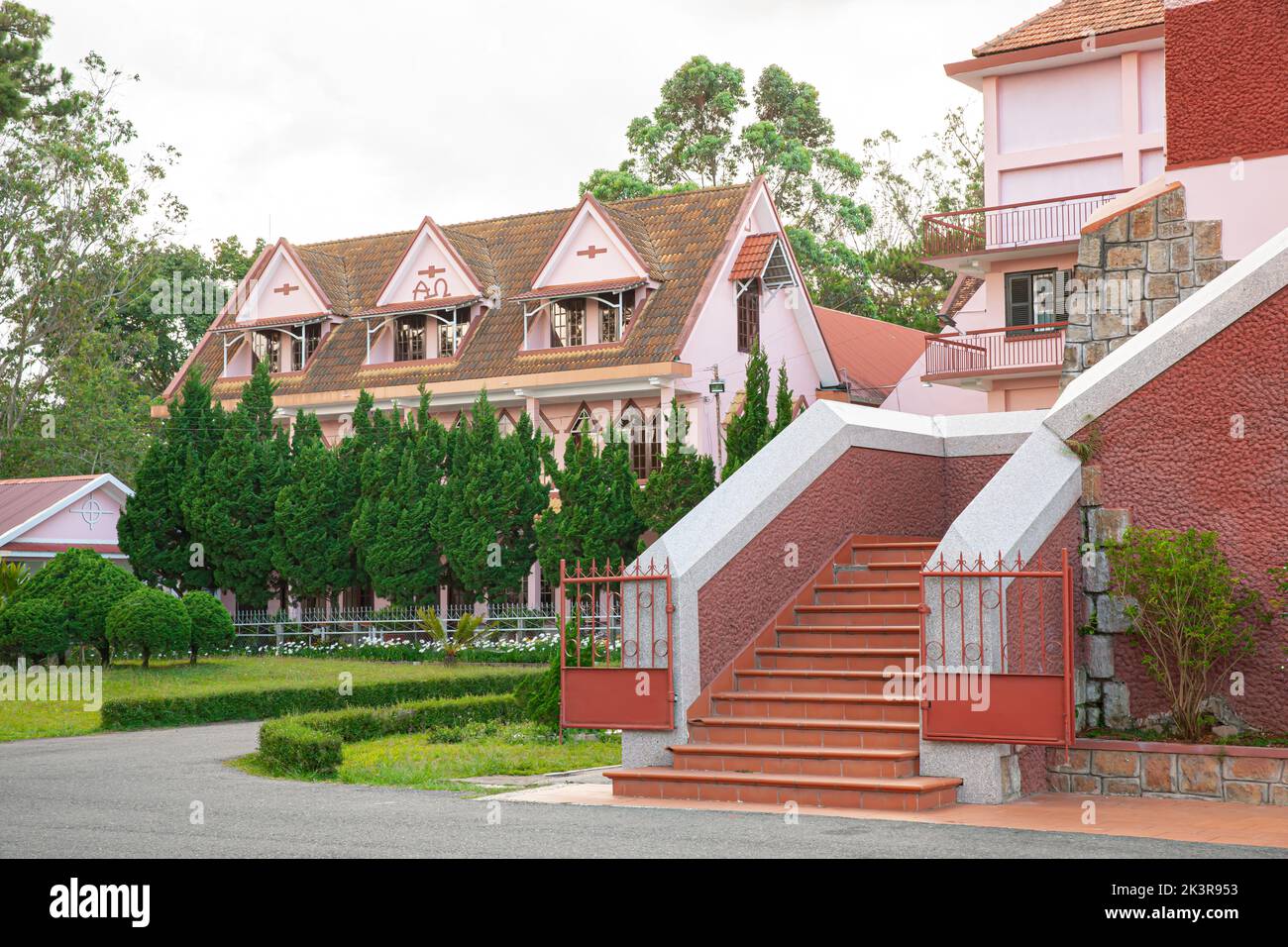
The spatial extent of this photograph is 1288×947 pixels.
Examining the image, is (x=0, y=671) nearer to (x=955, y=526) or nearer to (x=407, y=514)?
(x=407, y=514)

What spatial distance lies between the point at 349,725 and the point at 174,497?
16355mm

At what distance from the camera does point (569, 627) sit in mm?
26062

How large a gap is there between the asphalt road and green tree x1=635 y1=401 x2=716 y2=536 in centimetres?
1379

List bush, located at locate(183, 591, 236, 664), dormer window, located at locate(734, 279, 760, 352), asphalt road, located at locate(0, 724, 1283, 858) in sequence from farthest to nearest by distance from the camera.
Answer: dormer window, located at locate(734, 279, 760, 352), bush, located at locate(183, 591, 236, 664), asphalt road, located at locate(0, 724, 1283, 858)

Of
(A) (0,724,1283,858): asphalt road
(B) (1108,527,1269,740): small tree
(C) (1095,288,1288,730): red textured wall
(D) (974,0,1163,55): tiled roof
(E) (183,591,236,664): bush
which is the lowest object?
(A) (0,724,1283,858): asphalt road

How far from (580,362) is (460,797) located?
2154cm

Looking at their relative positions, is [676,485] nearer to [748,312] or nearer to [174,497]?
[748,312]

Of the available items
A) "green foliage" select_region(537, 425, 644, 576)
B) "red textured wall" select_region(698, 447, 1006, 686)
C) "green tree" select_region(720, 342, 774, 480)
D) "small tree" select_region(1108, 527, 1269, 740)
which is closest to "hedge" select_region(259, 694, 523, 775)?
"red textured wall" select_region(698, 447, 1006, 686)

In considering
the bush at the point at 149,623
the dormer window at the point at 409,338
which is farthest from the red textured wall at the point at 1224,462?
the dormer window at the point at 409,338

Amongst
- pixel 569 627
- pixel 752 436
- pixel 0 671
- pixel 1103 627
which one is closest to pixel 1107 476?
pixel 1103 627

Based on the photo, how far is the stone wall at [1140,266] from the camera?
1417cm

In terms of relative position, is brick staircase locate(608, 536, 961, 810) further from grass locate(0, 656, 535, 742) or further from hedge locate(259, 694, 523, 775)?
grass locate(0, 656, 535, 742)

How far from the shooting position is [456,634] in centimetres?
2725

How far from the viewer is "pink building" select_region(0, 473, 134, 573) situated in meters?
33.9
